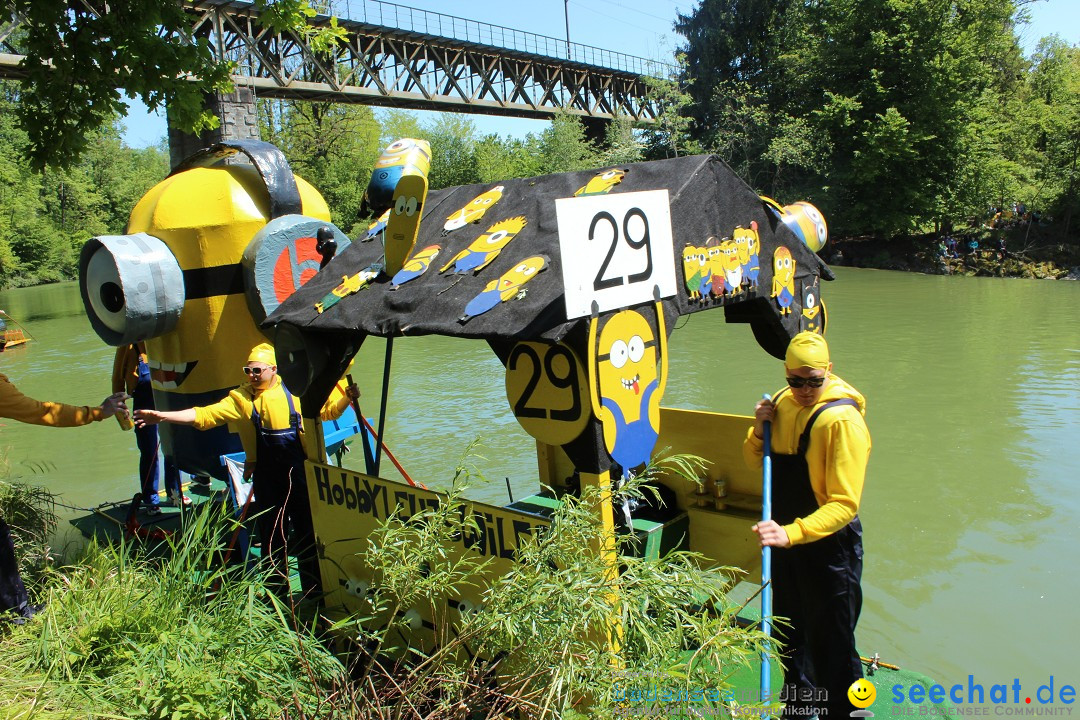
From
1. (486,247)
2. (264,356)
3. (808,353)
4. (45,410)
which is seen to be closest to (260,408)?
(264,356)

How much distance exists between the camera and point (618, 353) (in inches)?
144

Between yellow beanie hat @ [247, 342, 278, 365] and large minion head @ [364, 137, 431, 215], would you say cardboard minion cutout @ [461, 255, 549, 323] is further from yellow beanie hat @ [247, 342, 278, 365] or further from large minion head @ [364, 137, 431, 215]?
large minion head @ [364, 137, 431, 215]

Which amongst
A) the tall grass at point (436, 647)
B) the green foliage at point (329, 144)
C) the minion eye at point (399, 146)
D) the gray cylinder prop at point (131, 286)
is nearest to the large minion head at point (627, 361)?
the tall grass at point (436, 647)

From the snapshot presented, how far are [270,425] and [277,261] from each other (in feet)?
4.97

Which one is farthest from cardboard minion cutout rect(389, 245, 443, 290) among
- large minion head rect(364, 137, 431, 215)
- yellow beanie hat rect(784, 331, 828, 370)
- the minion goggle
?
yellow beanie hat rect(784, 331, 828, 370)

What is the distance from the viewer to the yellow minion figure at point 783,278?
16.0 ft

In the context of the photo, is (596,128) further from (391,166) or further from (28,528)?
(28,528)

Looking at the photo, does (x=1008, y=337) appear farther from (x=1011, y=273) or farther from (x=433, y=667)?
(x=433, y=667)

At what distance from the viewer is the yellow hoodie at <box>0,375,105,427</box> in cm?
477

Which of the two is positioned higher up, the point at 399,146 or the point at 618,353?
the point at 399,146

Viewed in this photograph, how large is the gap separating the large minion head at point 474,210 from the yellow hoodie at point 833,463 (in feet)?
6.91

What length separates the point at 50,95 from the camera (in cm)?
618

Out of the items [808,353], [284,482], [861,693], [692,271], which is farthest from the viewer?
[284,482]

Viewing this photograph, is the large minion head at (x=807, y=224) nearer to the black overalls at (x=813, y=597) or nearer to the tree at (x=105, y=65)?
the black overalls at (x=813, y=597)
